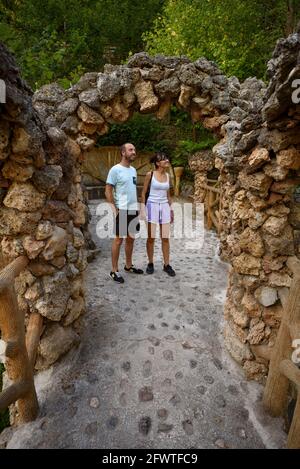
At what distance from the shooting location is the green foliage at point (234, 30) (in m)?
8.90

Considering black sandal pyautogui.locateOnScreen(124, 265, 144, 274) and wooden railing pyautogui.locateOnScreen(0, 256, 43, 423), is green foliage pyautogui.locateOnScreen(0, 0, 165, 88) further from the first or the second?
wooden railing pyautogui.locateOnScreen(0, 256, 43, 423)

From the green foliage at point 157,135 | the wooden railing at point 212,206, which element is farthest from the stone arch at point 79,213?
the green foliage at point 157,135

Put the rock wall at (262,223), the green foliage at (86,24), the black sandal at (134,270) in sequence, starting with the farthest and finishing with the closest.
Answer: the green foliage at (86,24), the black sandal at (134,270), the rock wall at (262,223)

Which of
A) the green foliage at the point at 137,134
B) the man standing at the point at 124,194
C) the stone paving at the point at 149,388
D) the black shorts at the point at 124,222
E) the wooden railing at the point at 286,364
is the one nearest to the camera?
the wooden railing at the point at 286,364

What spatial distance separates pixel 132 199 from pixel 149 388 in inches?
99.0

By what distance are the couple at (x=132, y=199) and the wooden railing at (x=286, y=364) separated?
2.26 m

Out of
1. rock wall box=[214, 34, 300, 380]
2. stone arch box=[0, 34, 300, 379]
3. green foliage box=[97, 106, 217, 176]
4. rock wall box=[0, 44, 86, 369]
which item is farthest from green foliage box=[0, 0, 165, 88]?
rock wall box=[214, 34, 300, 380]

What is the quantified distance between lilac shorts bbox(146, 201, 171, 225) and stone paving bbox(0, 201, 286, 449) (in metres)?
1.19

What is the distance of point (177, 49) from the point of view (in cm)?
926

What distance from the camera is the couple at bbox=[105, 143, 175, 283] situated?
4.18 m

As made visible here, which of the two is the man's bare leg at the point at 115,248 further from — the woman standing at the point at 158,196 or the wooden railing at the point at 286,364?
the wooden railing at the point at 286,364

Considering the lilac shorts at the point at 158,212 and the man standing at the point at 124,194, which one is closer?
the man standing at the point at 124,194

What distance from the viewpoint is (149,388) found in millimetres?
2744
